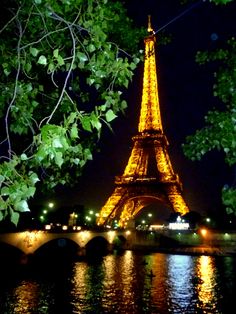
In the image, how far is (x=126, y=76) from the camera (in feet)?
18.8

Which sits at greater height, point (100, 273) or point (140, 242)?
point (140, 242)

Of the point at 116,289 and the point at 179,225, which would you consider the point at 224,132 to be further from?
the point at 179,225

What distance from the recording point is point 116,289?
34.4 metres


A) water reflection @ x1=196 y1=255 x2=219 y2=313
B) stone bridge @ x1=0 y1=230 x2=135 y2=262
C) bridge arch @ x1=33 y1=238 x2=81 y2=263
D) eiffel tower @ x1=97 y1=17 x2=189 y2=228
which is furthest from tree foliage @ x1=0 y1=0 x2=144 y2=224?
eiffel tower @ x1=97 y1=17 x2=189 y2=228

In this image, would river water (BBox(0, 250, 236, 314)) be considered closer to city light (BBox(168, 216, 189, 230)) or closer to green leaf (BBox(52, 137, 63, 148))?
green leaf (BBox(52, 137, 63, 148))

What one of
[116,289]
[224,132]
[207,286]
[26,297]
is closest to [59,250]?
[207,286]

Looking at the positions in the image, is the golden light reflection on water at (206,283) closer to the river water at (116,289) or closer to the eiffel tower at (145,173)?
the river water at (116,289)

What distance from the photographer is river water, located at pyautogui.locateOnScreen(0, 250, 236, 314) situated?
27770 millimetres

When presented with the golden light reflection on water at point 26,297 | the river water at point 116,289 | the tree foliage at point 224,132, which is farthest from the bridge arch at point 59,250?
the tree foliage at point 224,132

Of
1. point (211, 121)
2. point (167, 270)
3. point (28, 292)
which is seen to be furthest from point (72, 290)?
point (211, 121)

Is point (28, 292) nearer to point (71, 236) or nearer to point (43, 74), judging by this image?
point (43, 74)

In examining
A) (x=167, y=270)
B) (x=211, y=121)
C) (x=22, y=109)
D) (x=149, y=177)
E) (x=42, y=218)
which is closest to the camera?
(x=22, y=109)

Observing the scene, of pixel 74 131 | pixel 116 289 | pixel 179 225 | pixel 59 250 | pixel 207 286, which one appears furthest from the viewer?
pixel 179 225

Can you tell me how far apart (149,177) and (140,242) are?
12.2 metres
